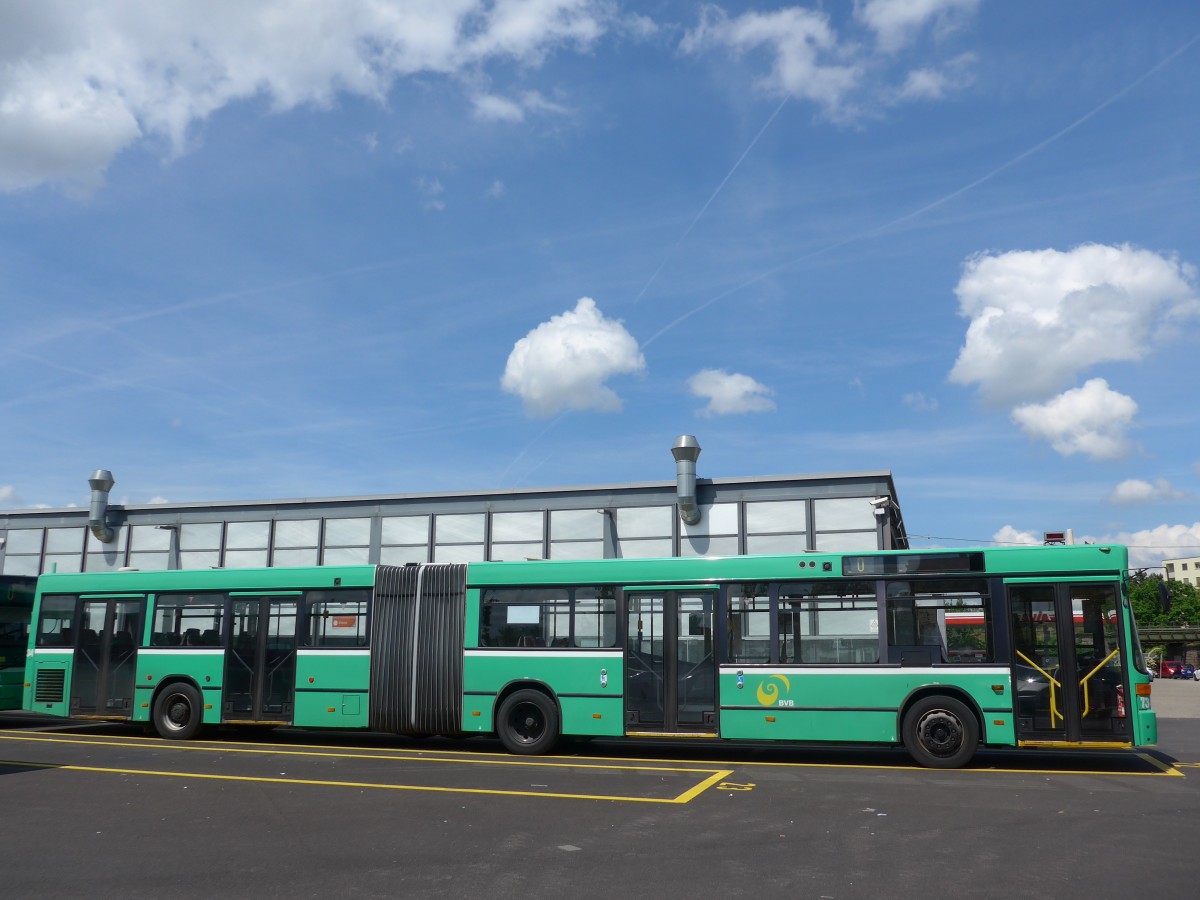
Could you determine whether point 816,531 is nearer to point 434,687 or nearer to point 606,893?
point 434,687

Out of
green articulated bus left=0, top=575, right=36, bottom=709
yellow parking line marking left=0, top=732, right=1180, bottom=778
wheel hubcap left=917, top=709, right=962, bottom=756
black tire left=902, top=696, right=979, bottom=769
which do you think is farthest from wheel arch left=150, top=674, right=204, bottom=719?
wheel hubcap left=917, top=709, right=962, bottom=756

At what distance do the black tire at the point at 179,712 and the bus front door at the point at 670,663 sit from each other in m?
8.06

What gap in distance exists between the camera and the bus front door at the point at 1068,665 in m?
12.9

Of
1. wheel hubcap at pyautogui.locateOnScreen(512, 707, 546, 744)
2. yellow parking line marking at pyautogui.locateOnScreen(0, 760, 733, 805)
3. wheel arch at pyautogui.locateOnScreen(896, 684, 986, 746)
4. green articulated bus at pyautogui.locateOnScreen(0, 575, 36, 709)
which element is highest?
green articulated bus at pyautogui.locateOnScreen(0, 575, 36, 709)

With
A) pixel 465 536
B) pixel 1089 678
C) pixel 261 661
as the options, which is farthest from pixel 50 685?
pixel 1089 678

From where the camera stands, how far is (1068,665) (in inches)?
514

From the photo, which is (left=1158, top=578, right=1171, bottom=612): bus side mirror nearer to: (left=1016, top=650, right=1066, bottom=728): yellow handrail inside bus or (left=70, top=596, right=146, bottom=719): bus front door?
(left=1016, top=650, right=1066, bottom=728): yellow handrail inside bus

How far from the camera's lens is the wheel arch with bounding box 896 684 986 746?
13.3 meters

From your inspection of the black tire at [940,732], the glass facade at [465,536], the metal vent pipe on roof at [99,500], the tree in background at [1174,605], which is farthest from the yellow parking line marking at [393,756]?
the tree in background at [1174,605]

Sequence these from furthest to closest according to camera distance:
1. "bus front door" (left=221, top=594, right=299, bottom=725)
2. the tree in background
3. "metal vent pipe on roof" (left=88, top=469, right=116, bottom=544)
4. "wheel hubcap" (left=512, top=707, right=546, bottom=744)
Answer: the tree in background, "metal vent pipe on roof" (left=88, top=469, right=116, bottom=544), "bus front door" (left=221, top=594, right=299, bottom=725), "wheel hubcap" (left=512, top=707, right=546, bottom=744)

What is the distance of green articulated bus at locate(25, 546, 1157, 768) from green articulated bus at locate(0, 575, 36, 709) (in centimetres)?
223

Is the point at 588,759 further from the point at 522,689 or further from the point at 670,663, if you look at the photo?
the point at 670,663

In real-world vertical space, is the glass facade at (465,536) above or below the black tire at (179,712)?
above

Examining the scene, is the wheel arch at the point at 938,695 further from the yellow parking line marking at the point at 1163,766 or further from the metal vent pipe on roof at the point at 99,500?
the metal vent pipe on roof at the point at 99,500
